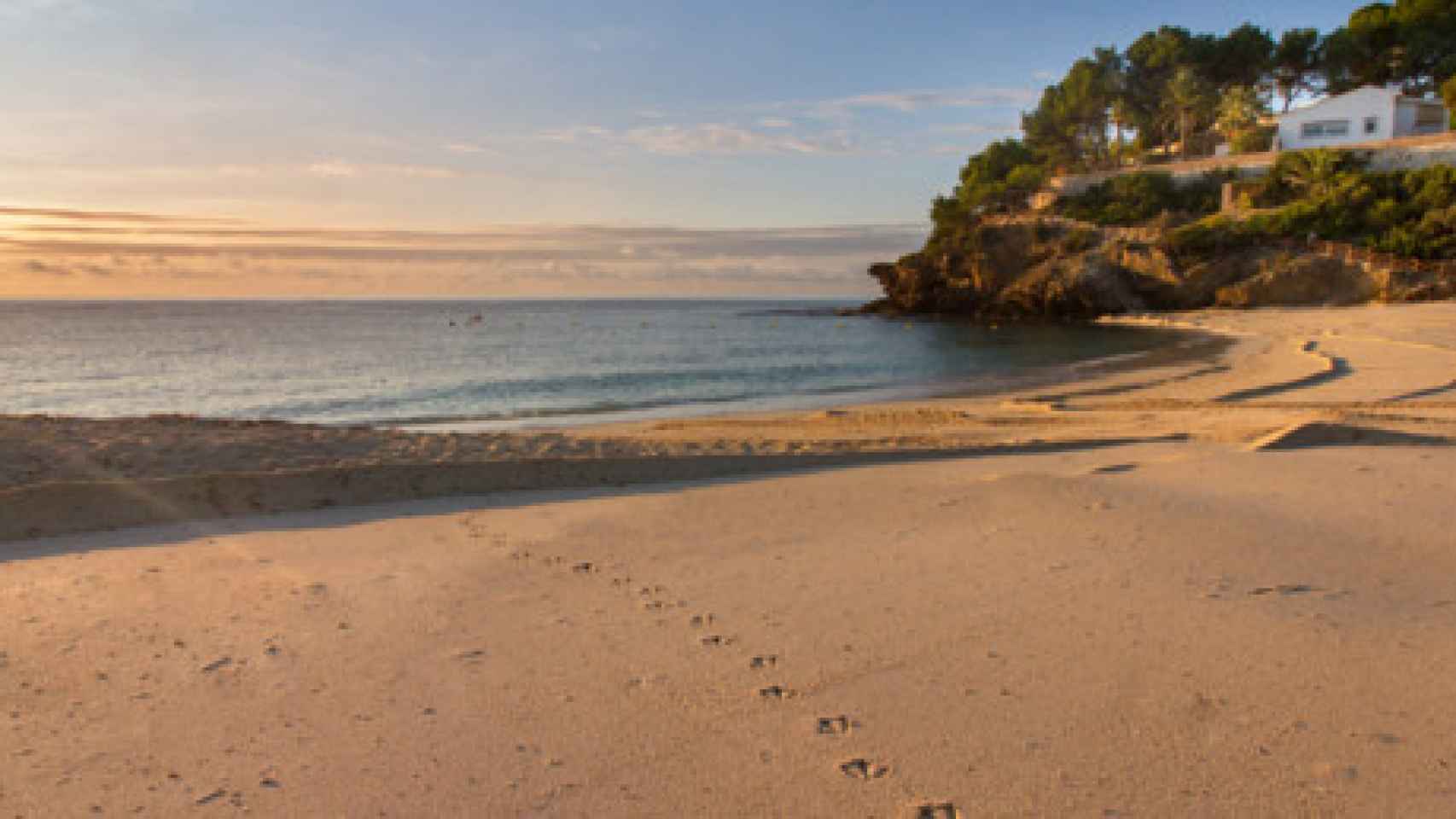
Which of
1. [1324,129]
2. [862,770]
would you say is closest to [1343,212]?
[1324,129]

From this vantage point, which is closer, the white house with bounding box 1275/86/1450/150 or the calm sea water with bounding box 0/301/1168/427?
the calm sea water with bounding box 0/301/1168/427

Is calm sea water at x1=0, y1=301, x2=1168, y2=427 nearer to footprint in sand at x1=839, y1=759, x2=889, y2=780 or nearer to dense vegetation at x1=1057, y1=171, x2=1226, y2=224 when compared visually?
dense vegetation at x1=1057, y1=171, x2=1226, y2=224

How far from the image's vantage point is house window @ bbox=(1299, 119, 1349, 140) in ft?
183

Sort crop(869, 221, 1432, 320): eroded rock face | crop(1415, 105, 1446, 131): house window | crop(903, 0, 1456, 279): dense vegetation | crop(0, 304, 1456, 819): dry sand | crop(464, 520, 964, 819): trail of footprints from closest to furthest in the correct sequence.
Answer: crop(464, 520, 964, 819): trail of footprints, crop(0, 304, 1456, 819): dry sand, crop(869, 221, 1432, 320): eroded rock face, crop(903, 0, 1456, 279): dense vegetation, crop(1415, 105, 1446, 131): house window

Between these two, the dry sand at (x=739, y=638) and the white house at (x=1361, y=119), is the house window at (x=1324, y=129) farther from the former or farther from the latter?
the dry sand at (x=739, y=638)

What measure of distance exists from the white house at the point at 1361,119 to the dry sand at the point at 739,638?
61404 mm

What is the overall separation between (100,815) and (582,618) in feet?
6.89

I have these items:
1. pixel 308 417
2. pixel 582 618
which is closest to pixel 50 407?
pixel 308 417

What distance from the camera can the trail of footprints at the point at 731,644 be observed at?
2.67 meters

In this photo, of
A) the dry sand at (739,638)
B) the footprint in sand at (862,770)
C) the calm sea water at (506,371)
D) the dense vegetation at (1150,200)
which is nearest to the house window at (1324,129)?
the dense vegetation at (1150,200)

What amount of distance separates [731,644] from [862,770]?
Answer: 118cm

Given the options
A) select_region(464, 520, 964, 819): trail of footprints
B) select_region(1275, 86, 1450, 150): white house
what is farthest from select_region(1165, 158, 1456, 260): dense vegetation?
select_region(464, 520, 964, 819): trail of footprints

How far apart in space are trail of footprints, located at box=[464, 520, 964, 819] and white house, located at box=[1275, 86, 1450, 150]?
66.4m

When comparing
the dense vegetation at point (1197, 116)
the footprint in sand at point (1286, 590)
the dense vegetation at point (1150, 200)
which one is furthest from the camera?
the dense vegetation at point (1150, 200)
